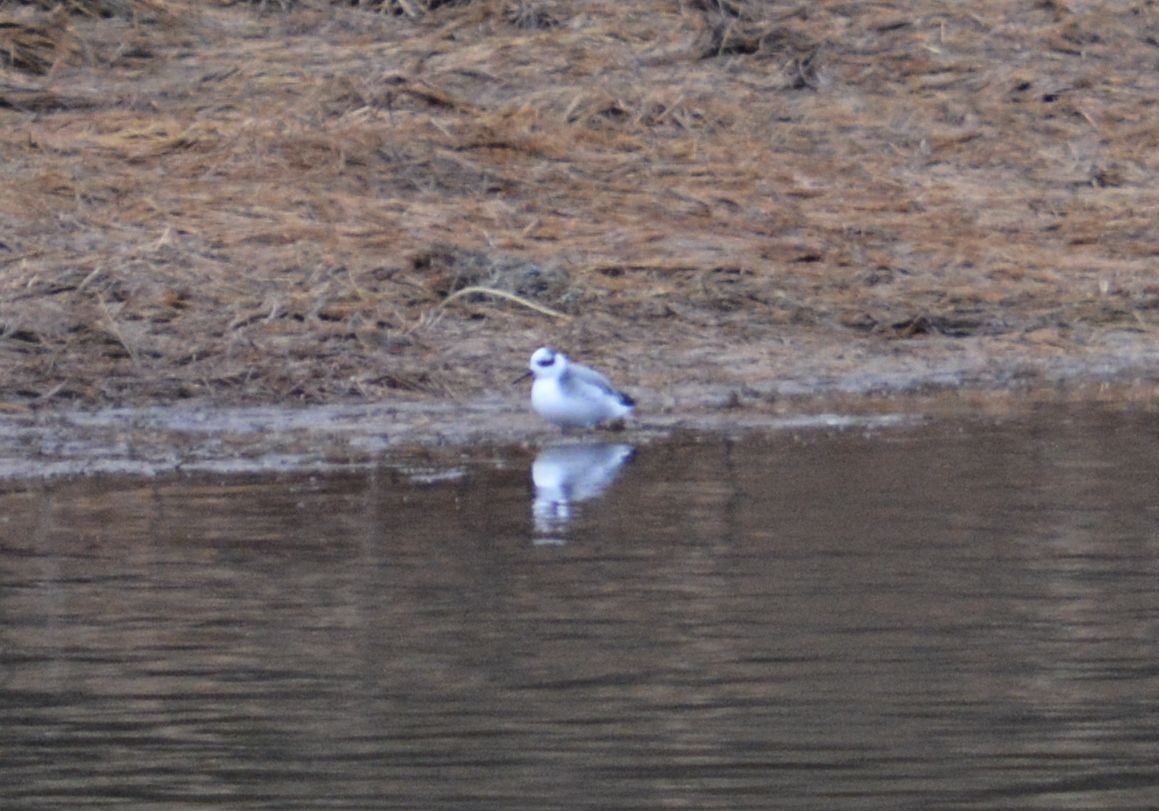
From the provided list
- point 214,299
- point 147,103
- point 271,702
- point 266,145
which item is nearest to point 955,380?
point 214,299

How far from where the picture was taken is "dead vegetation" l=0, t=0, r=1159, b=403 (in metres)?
11.5

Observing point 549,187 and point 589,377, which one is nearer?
point 589,377

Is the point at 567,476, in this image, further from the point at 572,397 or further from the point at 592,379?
the point at 592,379

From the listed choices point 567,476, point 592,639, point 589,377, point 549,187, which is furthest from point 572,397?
point 549,187

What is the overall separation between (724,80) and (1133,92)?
2864 mm

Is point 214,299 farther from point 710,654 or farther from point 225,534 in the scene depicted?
point 710,654

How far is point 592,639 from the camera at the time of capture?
19.7 ft

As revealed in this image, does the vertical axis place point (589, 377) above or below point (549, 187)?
below

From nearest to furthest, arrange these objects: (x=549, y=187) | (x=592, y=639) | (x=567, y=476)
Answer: (x=592, y=639) → (x=567, y=476) → (x=549, y=187)

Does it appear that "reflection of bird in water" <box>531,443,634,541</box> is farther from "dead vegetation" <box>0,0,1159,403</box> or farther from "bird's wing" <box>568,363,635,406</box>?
"dead vegetation" <box>0,0,1159,403</box>

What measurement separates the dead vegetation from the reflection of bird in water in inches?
53.4

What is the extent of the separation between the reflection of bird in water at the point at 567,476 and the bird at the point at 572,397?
13 centimetres

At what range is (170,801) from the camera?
4746mm

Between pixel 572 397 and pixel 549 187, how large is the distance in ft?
14.4
